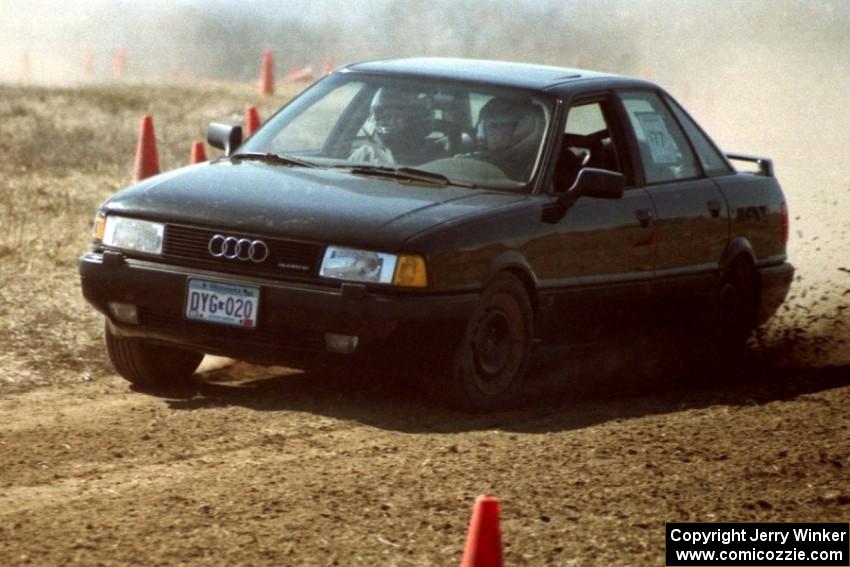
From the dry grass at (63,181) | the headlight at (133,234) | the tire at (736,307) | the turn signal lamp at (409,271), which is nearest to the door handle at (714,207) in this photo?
the tire at (736,307)

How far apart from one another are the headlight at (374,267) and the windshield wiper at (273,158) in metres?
1.26

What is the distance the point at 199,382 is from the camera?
9258 mm

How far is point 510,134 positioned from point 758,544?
3436 millimetres

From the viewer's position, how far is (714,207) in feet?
33.5

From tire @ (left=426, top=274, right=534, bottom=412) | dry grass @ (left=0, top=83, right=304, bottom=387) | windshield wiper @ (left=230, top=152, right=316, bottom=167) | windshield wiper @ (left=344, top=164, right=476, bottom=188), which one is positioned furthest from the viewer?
dry grass @ (left=0, top=83, right=304, bottom=387)

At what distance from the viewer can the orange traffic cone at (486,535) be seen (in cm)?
496

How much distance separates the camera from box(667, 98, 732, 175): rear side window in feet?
34.2

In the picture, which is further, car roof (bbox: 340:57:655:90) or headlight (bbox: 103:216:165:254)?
car roof (bbox: 340:57:655:90)

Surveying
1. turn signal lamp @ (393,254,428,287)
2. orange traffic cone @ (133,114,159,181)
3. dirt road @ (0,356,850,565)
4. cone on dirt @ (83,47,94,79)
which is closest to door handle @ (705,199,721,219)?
dirt road @ (0,356,850,565)

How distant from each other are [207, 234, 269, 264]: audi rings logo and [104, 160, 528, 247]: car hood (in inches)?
2.1

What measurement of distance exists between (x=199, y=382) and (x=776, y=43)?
104 ft

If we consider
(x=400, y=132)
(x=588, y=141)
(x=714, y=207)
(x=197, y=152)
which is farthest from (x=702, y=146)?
(x=197, y=152)

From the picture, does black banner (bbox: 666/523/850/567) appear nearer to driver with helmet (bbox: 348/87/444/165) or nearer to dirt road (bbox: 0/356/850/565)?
dirt road (bbox: 0/356/850/565)

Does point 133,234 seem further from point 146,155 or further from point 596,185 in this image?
point 146,155
